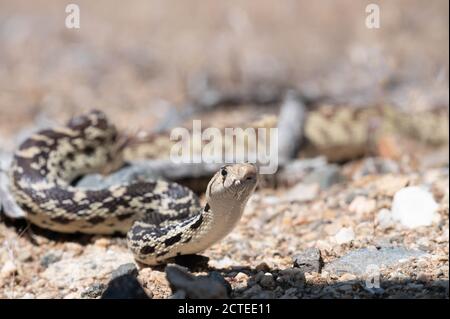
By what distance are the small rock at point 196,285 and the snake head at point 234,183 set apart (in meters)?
0.67

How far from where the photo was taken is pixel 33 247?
7008mm

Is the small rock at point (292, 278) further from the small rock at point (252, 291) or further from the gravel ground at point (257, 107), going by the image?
the small rock at point (252, 291)

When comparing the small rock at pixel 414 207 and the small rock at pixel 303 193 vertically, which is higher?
the small rock at pixel 414 207

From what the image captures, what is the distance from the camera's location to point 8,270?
6359 millimetres

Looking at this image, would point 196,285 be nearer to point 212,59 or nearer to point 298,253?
point 298,253

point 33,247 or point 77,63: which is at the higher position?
point 77,63

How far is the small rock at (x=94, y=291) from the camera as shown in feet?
18.4

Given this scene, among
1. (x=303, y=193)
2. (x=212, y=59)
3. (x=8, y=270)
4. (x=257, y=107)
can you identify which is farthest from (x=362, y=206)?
(x=212, y=59)

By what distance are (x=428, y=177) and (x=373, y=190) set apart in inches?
32.0

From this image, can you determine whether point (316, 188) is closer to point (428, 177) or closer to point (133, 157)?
point (428, 177)

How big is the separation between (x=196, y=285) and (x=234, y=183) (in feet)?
2.77

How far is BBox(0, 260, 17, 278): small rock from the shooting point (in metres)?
6.33

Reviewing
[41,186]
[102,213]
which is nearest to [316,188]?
[102,213]

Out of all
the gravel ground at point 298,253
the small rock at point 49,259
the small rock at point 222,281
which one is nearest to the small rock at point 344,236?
the gravel ground at point 298,253
